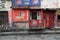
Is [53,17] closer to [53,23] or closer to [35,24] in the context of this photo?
[53,23]

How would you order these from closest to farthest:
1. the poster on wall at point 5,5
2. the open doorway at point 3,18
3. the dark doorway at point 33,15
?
1. the poster on wall at point 5,5
2. the open doorway at point 3,18
3. the dark doorway at point 33,15

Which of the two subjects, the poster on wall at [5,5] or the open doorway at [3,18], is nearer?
the poster on wall at [5,5]

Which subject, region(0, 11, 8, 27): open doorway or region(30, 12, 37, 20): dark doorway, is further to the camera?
region(30, 12, 37, 20): dark doorway

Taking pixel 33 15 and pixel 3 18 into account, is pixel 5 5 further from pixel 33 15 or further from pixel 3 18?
pixel 33 15

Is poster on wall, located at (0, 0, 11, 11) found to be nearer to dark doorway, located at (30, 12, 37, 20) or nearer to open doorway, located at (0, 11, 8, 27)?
open doorway, located at (0, 11, 8, 27)

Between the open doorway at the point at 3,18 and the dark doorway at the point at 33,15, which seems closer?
the open doorway at the point at 3,18

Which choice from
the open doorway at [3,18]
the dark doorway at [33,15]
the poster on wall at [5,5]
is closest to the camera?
the poster on wall at [5,5]

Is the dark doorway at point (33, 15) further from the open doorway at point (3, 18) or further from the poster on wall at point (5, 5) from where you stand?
the open doorway at point (3, 18)

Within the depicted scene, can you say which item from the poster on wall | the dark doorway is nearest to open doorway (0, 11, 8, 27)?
the poster on wall

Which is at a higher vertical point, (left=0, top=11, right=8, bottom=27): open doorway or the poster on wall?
the poster on wall

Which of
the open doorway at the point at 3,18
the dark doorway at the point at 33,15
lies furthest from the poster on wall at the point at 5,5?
the dark doorway at the point at 33,15

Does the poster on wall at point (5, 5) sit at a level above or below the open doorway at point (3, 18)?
above

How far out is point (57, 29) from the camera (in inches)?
954

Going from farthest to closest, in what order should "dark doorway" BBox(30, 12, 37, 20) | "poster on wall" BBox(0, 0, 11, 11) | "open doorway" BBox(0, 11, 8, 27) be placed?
"dark doorway" BBox(30, 12, 37, 20), "open doorway" BBox(0, 11, 8, 27), "poster on wall" BBox(0, 0, 11, 11)
